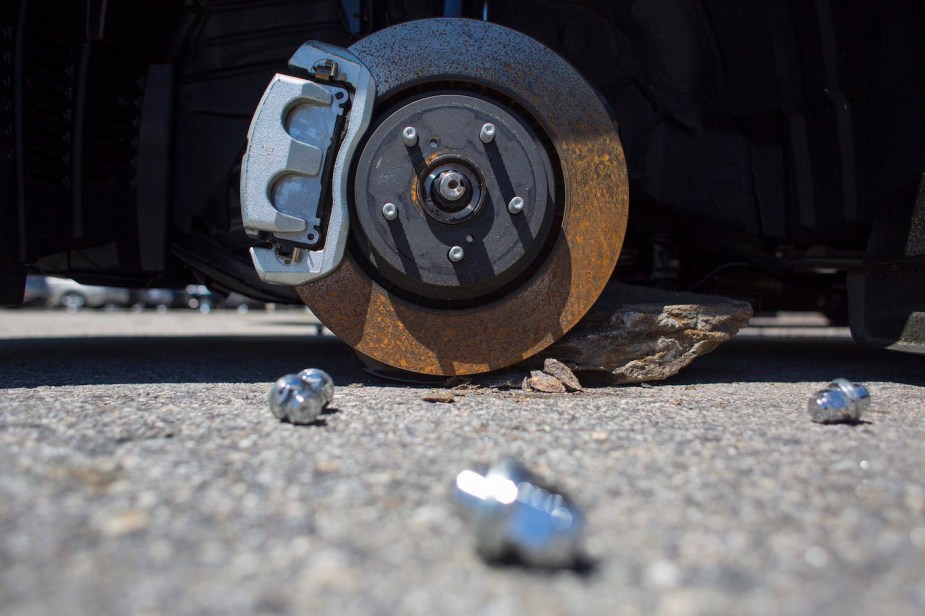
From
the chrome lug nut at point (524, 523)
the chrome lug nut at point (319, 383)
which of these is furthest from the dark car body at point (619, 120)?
the chrome lug nut at point (524, 523)

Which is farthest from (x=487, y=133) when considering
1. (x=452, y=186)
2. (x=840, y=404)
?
(x=840, y=404)

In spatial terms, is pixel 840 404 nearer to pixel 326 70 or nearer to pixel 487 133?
pixel 487 133

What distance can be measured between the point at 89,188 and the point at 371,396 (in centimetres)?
135

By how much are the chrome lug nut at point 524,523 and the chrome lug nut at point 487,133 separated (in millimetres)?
1288

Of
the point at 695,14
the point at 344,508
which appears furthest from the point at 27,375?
the point at 695,14

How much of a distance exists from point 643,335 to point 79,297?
1473 centimetres

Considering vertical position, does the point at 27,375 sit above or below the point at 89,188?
below

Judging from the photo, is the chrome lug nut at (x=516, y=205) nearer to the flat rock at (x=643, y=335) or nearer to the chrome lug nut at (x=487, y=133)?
the chrome lug nut at (x=487, y=133)

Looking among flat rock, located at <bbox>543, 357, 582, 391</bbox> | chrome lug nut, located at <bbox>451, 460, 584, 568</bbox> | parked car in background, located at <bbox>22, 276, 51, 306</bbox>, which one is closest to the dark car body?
flat rock, located at <bbox>543, 357, 582, 391</bbox>

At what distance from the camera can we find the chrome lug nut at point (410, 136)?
6.25 ft

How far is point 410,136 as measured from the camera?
1905 millimetres

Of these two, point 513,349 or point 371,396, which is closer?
point 371,396

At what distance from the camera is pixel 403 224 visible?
194 centimetres

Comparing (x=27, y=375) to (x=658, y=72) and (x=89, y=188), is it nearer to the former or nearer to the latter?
(x=89, y=188)
